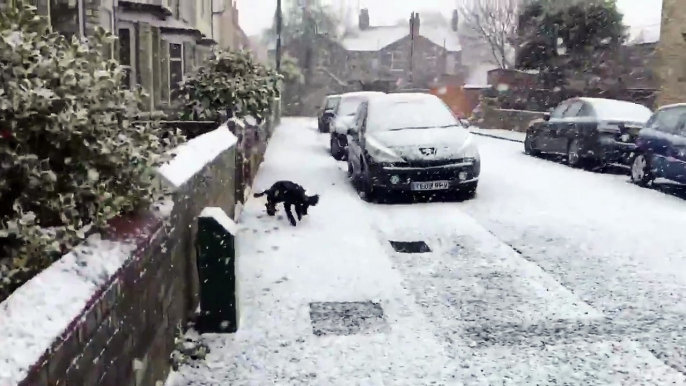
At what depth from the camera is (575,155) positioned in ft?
50.0

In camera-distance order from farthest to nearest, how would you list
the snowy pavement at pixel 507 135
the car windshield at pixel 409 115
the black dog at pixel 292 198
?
the snowy pavement at pixel 507 135
the car windshield at pixel 409 115
the black dog at pixel 292 198

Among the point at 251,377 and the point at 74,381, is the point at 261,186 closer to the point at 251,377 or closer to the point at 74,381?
the point at 251,377

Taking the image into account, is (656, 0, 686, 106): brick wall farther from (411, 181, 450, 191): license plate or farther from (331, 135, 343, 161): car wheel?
(411, 181, 450, 191): license plate

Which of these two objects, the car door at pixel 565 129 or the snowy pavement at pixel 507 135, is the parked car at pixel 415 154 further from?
the snowy pavement at pixel 507 135

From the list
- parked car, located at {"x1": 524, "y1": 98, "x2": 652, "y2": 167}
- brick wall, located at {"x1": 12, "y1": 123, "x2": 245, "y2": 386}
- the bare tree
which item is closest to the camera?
brick wall, located at {"x1": 12, "y1": 123, "x2": 245, "y2": 386}

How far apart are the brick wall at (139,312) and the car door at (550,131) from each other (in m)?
12.7

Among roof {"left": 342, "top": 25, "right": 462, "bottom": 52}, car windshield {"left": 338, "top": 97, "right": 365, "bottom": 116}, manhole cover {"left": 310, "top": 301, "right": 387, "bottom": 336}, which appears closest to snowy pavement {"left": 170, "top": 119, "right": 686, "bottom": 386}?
manhole cover {"left": 310, "top": 301, "right": 387, "bottom": 336}

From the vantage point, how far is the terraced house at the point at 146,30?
12.5 metres

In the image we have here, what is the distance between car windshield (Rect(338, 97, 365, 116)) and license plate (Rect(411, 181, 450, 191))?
9.27 m

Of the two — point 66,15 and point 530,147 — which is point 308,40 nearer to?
point 530,147

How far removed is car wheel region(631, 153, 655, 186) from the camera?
12.1 m

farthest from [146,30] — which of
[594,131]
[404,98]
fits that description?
[594,131]

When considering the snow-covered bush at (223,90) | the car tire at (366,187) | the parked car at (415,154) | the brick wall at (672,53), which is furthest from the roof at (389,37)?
the car tire at (366,187)

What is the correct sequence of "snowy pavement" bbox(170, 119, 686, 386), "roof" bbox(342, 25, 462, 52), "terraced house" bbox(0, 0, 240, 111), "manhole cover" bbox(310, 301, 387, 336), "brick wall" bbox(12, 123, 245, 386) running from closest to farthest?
"brick wall" bbox(12, 123, 245, 386) → "snowy pavement" bbox(170, 119, 686, 386) → "manhole cover" bbox(310, 301, 387, 336) → "terraced house" bbox(0, 0, 240, 111) → "roof" bbox(342, 25, 462, 52)
